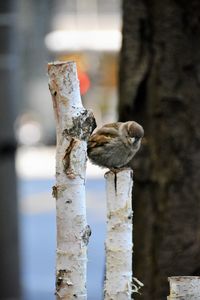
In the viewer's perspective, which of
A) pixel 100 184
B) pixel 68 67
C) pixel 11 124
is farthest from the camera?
pixel 100 184

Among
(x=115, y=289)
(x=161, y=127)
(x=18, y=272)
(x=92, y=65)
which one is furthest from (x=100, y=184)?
(x=115, y=289)

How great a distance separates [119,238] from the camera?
7.61 feet

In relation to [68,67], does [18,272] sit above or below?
below

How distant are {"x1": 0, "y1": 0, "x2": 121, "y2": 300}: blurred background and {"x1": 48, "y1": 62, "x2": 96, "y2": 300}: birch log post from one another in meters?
1.47

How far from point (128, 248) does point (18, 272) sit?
447 cm

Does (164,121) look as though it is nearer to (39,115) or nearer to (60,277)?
(60,277)

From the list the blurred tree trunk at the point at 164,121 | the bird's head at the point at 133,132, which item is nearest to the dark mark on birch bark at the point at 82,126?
the bird's head at the point at 133,132

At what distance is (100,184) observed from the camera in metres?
13.9

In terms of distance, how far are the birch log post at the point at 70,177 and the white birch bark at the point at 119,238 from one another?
8cm

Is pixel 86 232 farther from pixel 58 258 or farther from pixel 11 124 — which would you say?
pixel 11 124

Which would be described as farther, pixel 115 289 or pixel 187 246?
pixel 187 246

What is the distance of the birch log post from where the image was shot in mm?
2254

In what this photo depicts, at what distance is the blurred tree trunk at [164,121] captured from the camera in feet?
12.2

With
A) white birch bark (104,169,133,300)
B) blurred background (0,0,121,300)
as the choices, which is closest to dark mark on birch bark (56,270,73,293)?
white birch bark (104,169,133,300)
